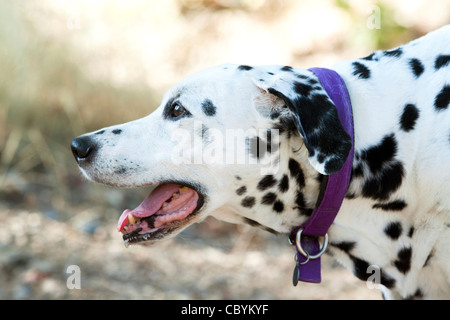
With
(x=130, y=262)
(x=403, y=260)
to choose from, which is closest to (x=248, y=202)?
(x=403, y=260)

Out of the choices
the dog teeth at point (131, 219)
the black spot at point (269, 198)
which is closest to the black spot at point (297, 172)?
the black spot at point (269, 198)

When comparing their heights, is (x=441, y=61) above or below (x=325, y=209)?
above

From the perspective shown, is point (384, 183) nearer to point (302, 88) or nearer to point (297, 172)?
point (297, 172)

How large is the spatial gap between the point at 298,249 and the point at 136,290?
77.0 inches

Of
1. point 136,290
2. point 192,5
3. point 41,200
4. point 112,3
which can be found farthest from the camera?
point 192,5

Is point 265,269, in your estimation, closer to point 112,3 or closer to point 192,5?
point 112,3

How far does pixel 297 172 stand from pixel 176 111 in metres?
0.64

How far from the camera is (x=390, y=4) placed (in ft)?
23.2

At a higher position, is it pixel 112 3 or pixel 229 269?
pixel 112 3

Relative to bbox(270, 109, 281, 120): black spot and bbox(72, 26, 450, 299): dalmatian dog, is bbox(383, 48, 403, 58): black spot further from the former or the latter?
bbox(270, 109, 281, 120): black spot

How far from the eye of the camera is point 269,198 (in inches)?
101

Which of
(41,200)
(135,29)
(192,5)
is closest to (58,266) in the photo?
(41,200)

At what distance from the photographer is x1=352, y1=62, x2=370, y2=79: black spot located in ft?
8.52

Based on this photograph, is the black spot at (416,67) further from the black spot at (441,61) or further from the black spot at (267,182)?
the black spot at (267,182)
